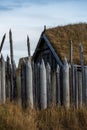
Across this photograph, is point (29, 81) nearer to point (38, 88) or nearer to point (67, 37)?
point (38, 88)

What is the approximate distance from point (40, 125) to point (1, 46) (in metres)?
3.02

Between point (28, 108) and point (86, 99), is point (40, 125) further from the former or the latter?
point (86, 99)

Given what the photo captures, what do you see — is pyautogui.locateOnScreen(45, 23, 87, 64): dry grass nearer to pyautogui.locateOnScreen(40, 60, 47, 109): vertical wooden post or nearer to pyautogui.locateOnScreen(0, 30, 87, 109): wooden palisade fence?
pyautogui.locateOnScreen(0, 30, 87, 109): wooden palisade fence

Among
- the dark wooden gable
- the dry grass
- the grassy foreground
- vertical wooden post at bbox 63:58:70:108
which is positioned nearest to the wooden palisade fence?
vertical wooden post at bbox 63:58:70:108

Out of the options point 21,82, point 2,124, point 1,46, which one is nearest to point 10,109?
point 2,124

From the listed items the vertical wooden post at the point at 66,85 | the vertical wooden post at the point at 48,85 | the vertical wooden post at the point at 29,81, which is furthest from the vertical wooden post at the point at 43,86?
the vertical wooden post at the point at 66,85

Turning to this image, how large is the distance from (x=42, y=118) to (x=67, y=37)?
37.3 feet

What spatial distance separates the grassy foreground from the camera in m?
12.2

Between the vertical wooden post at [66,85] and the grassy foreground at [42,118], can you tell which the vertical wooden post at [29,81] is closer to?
Result: the grassy foreground at [42,118]

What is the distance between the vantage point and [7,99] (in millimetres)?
13891

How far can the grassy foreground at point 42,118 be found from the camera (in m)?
12.2

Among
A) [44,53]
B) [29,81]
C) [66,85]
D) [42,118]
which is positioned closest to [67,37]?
[44,53]

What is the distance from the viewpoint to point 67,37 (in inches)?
957

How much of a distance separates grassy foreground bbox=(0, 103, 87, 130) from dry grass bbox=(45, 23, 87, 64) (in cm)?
727
